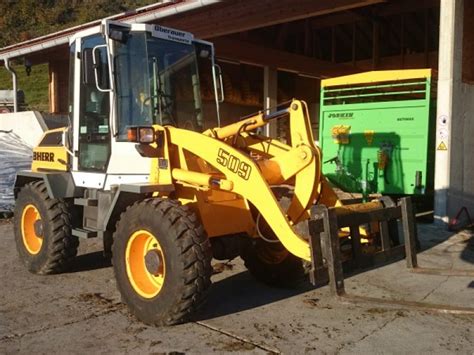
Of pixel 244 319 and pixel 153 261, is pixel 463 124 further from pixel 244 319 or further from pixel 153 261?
pixel 153 261

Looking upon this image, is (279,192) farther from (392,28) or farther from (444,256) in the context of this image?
(392,28)

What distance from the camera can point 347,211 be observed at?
4449mm

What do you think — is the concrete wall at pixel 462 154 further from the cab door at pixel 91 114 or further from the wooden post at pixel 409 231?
the cab door at pixel 91 114

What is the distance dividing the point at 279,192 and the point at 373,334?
1.45 m

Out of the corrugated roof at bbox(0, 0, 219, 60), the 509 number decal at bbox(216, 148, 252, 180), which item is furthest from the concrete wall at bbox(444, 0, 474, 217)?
the 509 number decal at bbox(216, 148, 252, 180)

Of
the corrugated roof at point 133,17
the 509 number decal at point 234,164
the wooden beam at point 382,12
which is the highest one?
the wooden beam at point 382,12

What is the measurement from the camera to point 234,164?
4.43 m

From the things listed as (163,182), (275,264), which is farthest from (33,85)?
(163,182)

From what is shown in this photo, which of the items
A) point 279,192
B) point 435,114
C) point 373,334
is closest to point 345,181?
A: point 435,114

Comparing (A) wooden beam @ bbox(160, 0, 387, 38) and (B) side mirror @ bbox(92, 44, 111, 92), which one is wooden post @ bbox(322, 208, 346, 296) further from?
(A) wooden beam @ bbox(160, 0, 387, 38)

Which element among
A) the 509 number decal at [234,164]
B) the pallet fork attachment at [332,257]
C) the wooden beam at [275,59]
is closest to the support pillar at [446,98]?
the pallet fork attachment at [332,257]

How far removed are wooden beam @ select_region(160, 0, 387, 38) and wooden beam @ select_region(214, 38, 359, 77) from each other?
1586 millimetres

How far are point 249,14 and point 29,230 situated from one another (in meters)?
6.75

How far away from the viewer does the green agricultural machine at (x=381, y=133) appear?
360 inches
